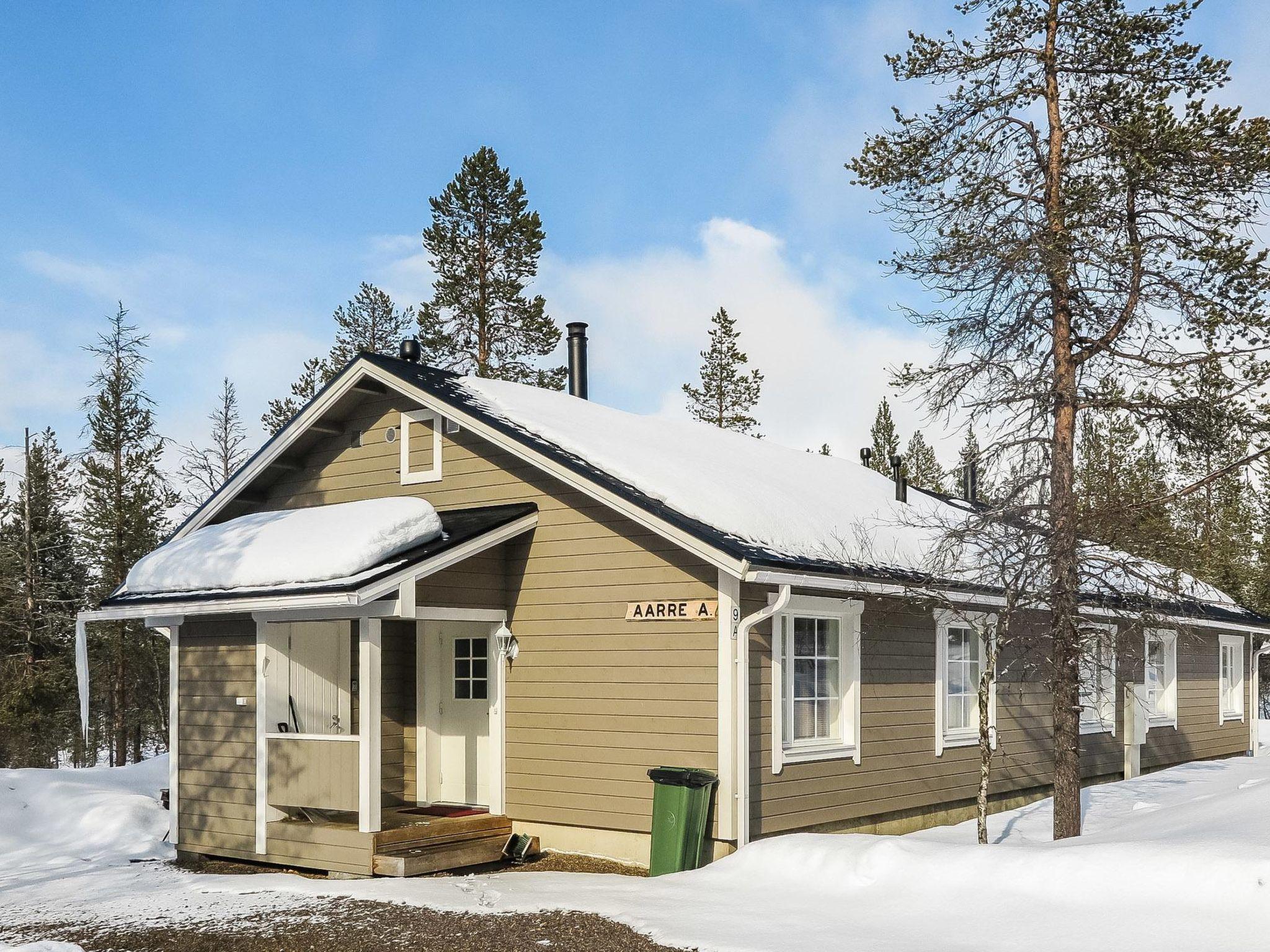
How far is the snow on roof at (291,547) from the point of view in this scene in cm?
1084

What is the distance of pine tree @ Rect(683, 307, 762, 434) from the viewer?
128 feet

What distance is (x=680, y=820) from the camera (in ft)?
32.0

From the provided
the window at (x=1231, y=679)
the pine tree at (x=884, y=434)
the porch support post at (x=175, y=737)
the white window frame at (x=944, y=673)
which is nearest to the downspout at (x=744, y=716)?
the white window frame at (x=944, y=673)

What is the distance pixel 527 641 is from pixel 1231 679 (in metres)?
16.7

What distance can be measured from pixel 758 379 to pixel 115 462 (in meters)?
20.0

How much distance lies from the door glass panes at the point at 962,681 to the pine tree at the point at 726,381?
25.0 metres

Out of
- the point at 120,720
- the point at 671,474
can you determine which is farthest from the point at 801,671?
the point at 120,720

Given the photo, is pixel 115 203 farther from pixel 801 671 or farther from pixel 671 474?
pixel 801 671

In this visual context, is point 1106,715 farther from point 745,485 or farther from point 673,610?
point 673,610

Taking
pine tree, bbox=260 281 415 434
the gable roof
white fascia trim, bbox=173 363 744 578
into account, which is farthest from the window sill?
pine tree, bbox=260 281 415 434

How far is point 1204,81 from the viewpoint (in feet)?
36.4

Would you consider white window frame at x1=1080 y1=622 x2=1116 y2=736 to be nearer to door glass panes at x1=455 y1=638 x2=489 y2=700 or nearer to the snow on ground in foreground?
the snow on ground in foreground

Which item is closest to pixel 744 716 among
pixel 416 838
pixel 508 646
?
pixel 508 646

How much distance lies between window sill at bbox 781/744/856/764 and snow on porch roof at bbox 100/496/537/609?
3.40m
